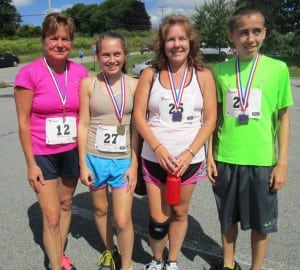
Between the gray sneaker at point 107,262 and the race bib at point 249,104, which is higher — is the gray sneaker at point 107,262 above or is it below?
below

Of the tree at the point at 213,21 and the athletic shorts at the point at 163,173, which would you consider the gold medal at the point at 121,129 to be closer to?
the athletic shorts at the point at 163,173

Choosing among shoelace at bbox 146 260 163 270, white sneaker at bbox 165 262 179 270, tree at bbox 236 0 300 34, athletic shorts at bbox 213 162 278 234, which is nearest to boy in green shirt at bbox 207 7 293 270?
athletic shorts at bbox 213 162 278 234

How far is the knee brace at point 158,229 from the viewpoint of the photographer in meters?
2.81

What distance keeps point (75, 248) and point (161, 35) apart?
6.85 ft

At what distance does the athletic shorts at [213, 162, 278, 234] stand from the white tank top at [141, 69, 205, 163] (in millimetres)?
359

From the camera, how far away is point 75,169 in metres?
2.85

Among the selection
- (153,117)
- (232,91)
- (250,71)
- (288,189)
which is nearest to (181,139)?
(153,117)

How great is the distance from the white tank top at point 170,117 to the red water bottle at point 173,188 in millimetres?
164

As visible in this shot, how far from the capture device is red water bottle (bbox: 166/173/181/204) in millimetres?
2543

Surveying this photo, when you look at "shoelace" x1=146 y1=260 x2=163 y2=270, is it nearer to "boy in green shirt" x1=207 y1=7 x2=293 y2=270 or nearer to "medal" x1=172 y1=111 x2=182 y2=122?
"boy in green shirt" x1=207 y1=7 x2=293 y2=270

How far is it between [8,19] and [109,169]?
7817cm

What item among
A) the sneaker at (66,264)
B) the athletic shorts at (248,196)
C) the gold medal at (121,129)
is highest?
the gold medal at (121,129)

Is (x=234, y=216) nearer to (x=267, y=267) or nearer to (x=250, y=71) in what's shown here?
(x=267, y=267)

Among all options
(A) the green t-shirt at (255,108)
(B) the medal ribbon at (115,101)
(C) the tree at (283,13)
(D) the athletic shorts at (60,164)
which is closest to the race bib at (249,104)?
(A) the green t-shirt at (255,108)
